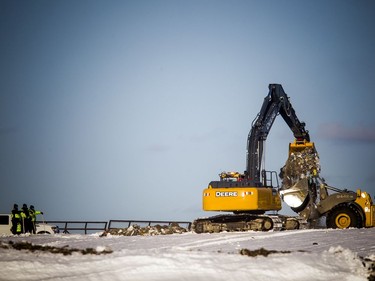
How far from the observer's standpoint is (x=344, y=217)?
21.5 m

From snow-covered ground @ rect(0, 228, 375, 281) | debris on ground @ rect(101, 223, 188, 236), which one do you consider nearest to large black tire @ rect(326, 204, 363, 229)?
debris on ground @ rect(101, 223, 188, 236)

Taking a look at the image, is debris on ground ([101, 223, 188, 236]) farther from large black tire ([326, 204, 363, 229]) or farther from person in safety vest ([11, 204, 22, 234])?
large black tire ([326, 204, 363, 229])

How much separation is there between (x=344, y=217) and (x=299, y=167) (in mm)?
2932

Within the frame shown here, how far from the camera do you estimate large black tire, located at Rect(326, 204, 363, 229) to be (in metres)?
21.2

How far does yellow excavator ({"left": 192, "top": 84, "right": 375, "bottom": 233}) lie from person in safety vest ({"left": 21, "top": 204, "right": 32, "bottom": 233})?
29.9 feet

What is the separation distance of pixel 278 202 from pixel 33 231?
529 inches

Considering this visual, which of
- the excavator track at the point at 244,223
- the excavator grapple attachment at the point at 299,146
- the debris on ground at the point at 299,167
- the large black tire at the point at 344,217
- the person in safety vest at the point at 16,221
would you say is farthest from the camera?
the person in safety vest at the point at 16,221

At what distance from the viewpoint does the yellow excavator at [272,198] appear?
21.5 meters

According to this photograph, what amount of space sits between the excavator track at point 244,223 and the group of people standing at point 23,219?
9.10 m

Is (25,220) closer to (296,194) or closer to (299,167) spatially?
(296,194)

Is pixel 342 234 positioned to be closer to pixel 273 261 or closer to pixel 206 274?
pixel 273 261


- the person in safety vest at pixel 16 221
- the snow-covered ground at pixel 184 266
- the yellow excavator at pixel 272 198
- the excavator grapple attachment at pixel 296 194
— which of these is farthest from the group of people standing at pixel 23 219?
the snow-covered ground at pixel 184 266

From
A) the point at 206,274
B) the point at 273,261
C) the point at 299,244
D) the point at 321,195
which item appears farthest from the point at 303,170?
the point at 206,274

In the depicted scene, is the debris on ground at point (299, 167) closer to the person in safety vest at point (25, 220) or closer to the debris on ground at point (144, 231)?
the debris on ground at point (144, 231)
